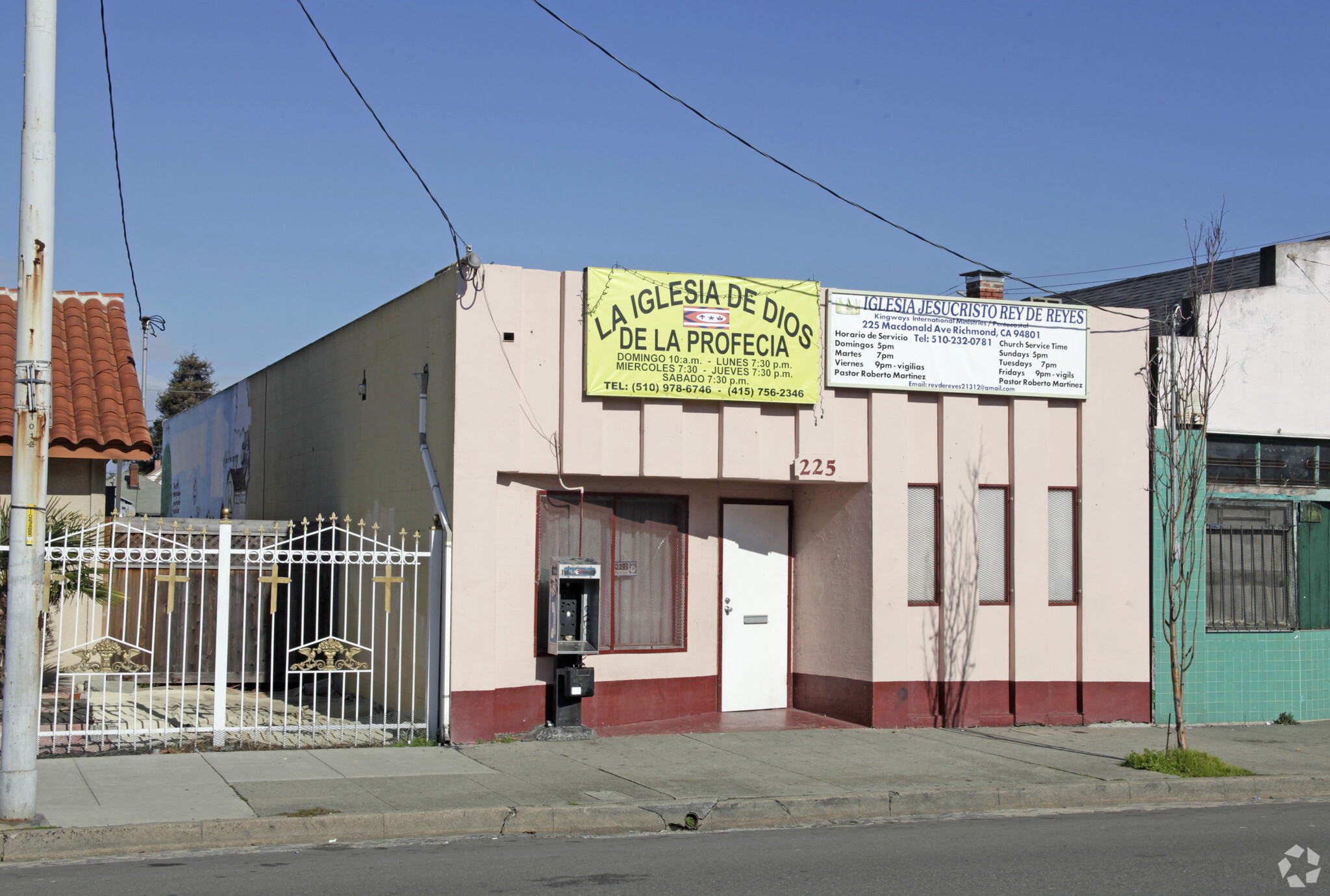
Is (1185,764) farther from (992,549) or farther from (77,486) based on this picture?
(77,486)

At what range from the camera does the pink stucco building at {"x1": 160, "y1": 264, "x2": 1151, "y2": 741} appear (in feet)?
39.7

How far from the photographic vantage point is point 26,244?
805cm

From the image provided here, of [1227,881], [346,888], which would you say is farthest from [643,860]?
[1227,881]

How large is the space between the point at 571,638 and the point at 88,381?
6073 millimetres

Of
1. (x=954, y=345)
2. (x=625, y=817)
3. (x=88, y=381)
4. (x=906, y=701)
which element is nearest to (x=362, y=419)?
(x=88, y=381)

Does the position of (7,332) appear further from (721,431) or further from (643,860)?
(643,860)

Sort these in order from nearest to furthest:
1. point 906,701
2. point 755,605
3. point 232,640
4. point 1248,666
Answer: point 906,701 → point 755,605 → point 1248,666 → point 232,640

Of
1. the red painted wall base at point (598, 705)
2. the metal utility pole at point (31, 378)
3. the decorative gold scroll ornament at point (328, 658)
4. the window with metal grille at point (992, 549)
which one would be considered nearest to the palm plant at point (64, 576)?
the decorative gold scroll ornament at point (328, 658)

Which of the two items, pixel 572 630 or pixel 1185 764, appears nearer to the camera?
pixel 1185 764

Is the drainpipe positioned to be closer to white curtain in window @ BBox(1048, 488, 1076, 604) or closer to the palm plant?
the palm plant

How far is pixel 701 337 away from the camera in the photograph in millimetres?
12570

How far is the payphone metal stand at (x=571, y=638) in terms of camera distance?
11953 millimetres

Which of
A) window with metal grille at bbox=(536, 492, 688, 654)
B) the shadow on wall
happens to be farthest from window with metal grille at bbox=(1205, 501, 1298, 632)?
window with metal grille at bbox=(536, 492, 688, 654)

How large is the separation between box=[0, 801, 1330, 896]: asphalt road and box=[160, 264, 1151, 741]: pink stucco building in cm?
398
